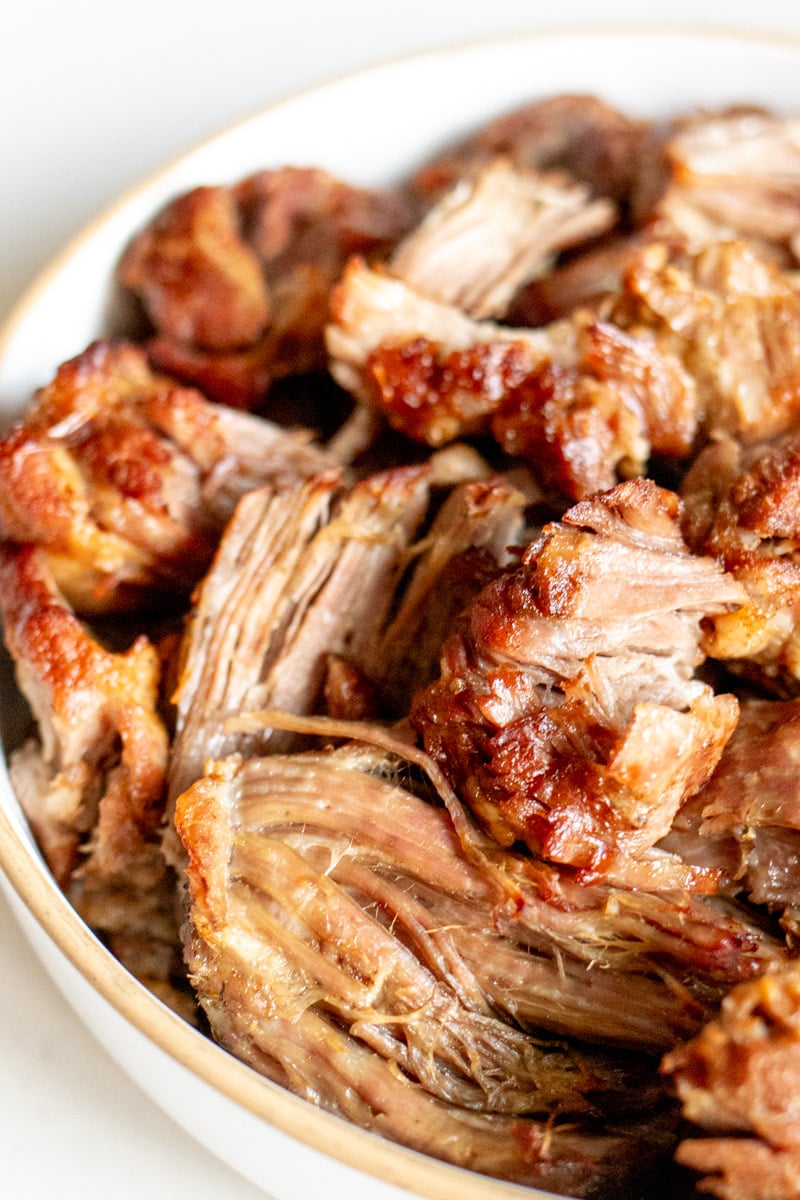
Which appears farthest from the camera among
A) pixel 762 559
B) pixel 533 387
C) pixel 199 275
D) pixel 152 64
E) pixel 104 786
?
pixel 152 64

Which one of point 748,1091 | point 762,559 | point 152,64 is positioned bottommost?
point 748,1091

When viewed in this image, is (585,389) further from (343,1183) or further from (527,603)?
(343,1183)

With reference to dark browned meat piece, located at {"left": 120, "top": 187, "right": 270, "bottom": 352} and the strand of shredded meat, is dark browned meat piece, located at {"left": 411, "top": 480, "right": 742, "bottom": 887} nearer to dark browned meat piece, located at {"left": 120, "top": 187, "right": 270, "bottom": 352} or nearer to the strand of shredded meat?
the strand of shredded meat

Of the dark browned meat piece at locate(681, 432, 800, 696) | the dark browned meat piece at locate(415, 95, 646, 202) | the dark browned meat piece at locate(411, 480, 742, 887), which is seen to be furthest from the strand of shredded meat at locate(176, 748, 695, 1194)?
the dark browned meat piece at locate(415, 95, 646, 202)

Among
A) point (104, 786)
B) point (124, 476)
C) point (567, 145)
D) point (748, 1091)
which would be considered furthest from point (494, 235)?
point (748, 1091)

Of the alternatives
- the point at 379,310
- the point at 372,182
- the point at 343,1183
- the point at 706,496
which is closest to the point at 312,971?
the point at 343,1183

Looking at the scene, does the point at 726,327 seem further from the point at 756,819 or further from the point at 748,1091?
the point at 748,1091

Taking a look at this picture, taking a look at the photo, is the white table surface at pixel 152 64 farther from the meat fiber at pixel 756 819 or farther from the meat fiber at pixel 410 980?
the meat fiber at pixel 756 819
